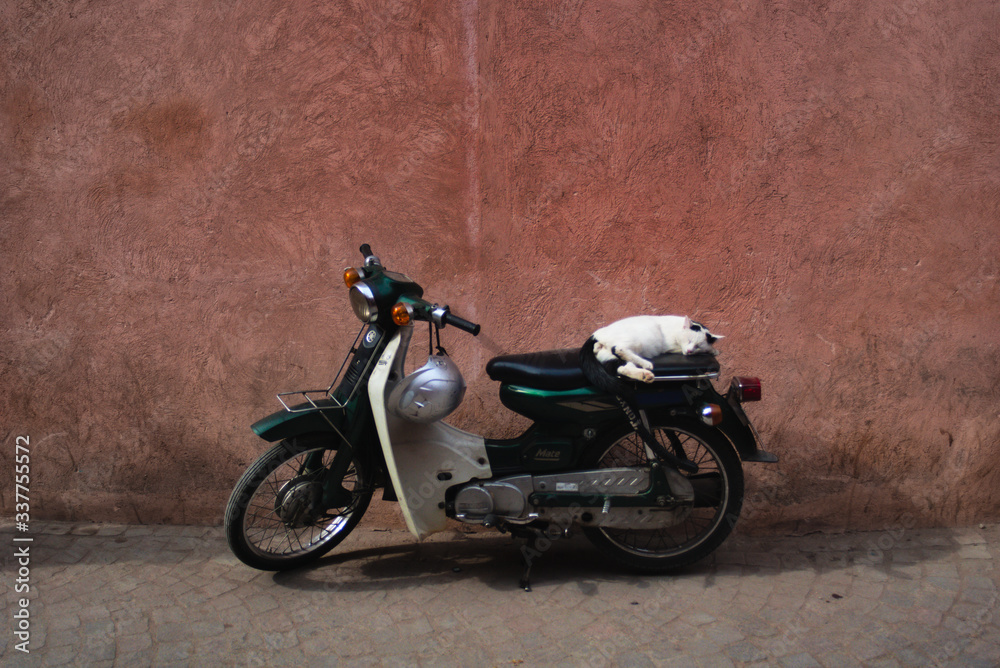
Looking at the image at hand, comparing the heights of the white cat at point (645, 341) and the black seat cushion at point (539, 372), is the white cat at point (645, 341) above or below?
above

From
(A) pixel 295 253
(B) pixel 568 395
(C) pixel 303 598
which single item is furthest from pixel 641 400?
(A) pixel 295 253

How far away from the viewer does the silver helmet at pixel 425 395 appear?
3.34 metres

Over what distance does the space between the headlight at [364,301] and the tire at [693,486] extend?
116 cm

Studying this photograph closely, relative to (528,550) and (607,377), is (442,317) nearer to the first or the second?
(607,377)

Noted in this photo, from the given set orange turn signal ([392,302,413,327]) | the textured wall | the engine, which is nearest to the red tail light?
the engine

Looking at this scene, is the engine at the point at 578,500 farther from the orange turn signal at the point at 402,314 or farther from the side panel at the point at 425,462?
the orange turn signal at the point at 402,314

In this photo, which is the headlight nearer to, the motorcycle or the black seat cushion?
the motorcycle

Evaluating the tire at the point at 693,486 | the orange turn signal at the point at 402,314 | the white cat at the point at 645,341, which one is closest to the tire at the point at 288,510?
the orange turn signal at the point at 402,314

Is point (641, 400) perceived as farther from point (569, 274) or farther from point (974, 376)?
point (974, 376)

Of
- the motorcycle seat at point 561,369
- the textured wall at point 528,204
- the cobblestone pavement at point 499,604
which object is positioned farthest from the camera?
the textured wall at point 528,204

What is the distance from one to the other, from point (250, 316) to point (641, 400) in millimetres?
2153

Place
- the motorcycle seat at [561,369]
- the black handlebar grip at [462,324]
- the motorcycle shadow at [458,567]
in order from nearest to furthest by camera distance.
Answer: the black handlebar grip at [462,324] → the motorcycle seat at [561,369] → the motorcycle shadow at [458,567]

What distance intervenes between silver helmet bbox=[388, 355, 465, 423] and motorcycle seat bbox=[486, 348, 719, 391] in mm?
226

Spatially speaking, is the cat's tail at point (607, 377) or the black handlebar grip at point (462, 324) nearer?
the black handlebar grip at point (462, 324)
